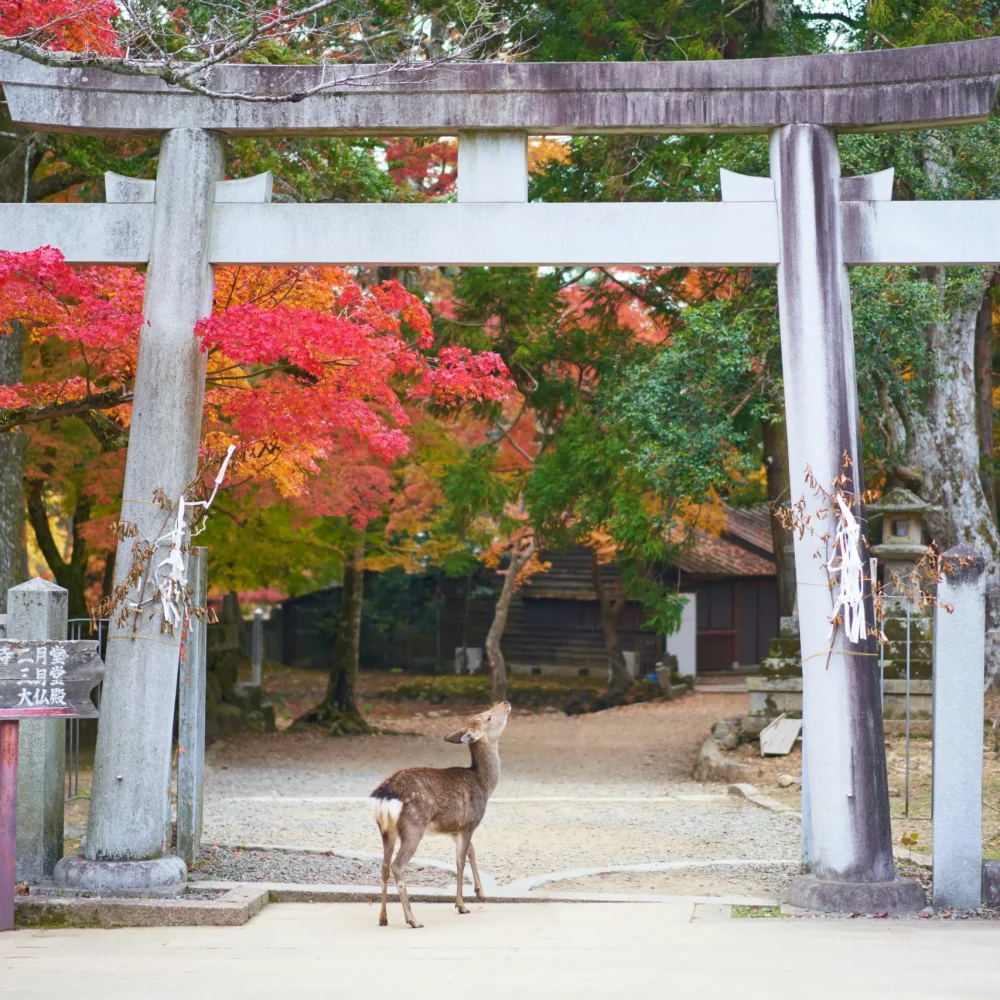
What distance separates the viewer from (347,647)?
69.7 feet

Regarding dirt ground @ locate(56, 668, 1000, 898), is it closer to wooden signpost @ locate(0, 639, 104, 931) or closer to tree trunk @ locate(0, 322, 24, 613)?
wooden signpost @ locate(0, 639, 104, 931)

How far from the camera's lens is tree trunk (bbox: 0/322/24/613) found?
40.4 feet

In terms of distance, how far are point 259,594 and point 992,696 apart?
19.1 m

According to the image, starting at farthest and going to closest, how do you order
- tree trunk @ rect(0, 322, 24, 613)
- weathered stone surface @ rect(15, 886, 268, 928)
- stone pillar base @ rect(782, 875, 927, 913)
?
tree trunk @ rect(0, 322, 24, 613)
stone pillar base @ rect(782, 875, 927, 913)
weathered stone surface @ rect(15, 886, 268, 928)

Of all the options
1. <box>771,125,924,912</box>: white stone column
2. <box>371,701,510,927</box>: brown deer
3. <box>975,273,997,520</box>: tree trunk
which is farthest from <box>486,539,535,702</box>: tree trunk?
<box>771,125,924,912</box>: white stone column

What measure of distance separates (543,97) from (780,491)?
11170 millimetres

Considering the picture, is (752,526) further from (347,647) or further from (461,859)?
(461,859)

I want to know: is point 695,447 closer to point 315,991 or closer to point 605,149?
point 605,149

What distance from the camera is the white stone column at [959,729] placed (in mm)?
6898

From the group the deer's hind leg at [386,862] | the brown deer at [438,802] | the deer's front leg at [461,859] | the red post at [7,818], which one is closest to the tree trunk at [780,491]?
the brown deer at [438,802]

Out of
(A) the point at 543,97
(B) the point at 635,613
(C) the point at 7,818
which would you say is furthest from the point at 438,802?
(B) the point at 635,613

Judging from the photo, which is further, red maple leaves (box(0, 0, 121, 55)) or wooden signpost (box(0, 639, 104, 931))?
red maple leaves (box(0, 0, 121, 55))

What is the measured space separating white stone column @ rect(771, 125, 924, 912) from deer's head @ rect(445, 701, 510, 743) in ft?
A: 6.02

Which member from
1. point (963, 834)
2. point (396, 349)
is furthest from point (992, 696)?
point (396, 349)
